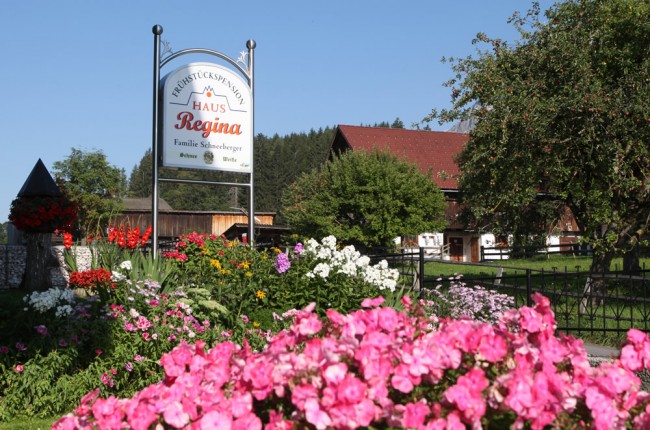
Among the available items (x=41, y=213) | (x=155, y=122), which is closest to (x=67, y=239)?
(x=41, y=213)

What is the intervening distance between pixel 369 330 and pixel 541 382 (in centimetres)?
61

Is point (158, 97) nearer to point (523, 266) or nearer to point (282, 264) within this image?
point (282, 264)

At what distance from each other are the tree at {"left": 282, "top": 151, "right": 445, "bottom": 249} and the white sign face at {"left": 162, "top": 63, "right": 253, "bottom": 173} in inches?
922

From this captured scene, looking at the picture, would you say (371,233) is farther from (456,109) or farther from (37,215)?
(37,215)

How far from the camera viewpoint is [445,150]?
51.2 meters

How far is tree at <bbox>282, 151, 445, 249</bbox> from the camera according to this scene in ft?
114

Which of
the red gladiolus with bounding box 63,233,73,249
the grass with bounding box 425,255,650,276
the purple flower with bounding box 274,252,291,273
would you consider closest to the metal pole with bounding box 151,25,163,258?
the purple flower with bounding box 274,252,291,273

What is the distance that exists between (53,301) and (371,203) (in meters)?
28.3

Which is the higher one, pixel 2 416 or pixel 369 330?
pixel 369 330

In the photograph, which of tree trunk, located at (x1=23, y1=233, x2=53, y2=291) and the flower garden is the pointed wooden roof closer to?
tree trunk, located at (x1=23, y1=233, x2=53, y2=291)

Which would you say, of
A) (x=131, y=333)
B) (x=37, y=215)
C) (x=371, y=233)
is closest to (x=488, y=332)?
(x=131, y=333)

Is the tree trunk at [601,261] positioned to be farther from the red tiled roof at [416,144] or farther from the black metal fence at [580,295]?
the red tiled roof at [416,144]

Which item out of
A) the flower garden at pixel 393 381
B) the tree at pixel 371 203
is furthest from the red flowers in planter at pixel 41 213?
the tree at pixel 371 203

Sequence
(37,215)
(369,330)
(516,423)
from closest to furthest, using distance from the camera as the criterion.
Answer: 1. (516,423)
2. (369,330)
3. (37,215)
